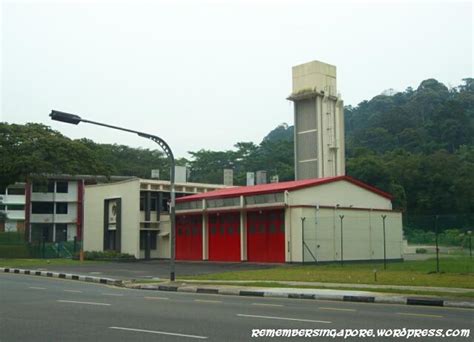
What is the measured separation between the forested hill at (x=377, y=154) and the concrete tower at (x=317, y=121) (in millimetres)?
20264

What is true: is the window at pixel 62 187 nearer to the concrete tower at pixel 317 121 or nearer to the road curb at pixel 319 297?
the concrete tower at pixel 317 121

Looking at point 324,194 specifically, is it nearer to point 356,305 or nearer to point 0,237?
point 356,305

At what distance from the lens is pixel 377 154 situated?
3698 inches

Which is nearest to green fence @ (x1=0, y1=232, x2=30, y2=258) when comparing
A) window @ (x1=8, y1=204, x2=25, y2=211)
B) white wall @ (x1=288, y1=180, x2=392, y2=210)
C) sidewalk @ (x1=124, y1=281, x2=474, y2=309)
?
white wall @ (x1=288, y1=180, x2=392, y2=210)

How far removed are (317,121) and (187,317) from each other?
137 ft

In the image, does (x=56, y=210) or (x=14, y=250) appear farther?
(x=56, y=210)

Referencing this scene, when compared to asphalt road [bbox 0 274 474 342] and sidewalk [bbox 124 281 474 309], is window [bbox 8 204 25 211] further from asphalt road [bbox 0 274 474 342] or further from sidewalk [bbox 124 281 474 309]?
asphalt road [bbox 0 274 474 342]

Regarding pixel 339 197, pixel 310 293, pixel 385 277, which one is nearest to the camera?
pixel 310 293

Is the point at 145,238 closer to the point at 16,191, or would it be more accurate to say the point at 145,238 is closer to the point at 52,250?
the point at 52,250

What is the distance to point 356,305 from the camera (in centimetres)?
1554

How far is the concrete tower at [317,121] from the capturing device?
52281 mm

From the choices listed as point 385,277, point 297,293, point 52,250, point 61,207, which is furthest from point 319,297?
point 61,207

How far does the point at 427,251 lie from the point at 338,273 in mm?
23745

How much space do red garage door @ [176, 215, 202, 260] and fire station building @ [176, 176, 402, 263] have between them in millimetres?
72
